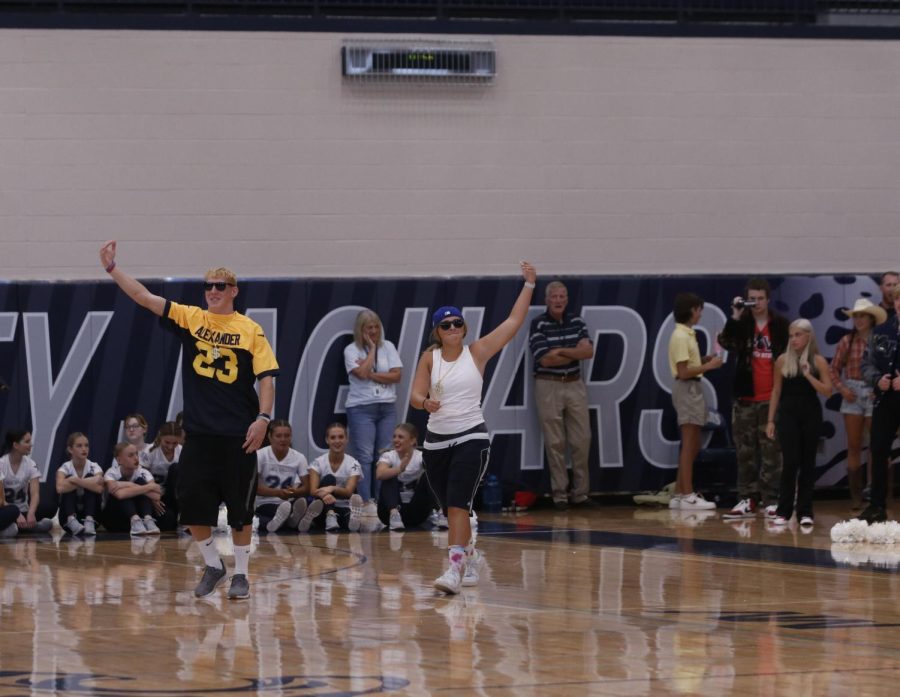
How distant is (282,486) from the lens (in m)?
14.0

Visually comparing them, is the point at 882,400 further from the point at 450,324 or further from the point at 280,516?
the point at 280,516

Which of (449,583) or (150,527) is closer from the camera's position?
(449,583)

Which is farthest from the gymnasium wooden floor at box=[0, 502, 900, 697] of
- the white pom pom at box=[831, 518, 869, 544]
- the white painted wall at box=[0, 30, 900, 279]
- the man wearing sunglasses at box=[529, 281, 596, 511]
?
the white painted wall at box=[0, 30, 900, 279]

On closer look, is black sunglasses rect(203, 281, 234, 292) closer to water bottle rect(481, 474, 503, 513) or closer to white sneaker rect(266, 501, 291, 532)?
white sneaker rect(266, 501, 291, 532)

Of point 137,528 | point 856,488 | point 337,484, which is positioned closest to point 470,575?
point 337,484

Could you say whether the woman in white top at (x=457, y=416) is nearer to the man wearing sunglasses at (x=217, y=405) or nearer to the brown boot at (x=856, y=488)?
the man wearing sunglasses at (x=217, y=405)

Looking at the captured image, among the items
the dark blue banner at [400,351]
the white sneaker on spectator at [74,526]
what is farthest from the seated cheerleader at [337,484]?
the white sneaker on spectator at [74,526]

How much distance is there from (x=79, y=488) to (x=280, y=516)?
1921mm

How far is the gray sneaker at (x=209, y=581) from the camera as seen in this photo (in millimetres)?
8922

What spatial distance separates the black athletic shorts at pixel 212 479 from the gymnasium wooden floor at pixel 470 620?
497mm

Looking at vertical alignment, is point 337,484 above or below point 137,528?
above

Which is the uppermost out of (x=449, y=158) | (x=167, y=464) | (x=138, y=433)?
(x=449, y=158)

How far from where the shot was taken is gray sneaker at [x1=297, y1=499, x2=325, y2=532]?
13.6 m

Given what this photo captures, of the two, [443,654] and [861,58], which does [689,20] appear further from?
[443,654]
